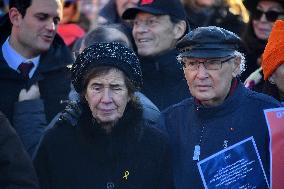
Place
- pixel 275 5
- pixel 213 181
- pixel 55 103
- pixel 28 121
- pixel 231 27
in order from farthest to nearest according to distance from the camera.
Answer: pixel 231 27
pixel 275 5
pixel 55 103
pixel 28 121
pixel 213 181

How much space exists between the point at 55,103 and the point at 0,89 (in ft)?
1.43

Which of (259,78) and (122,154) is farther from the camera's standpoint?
(259,78)

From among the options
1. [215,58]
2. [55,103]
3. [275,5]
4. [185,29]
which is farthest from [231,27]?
[215,58]

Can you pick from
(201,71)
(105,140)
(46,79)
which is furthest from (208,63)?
(46,79)

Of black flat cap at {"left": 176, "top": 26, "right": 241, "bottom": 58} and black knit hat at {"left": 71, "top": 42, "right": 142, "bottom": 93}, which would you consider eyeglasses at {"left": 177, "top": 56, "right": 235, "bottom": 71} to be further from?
black knit hat at {"left": 71, "top": 42, "right": 142, "bottom": 93}

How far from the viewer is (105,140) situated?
173 inches

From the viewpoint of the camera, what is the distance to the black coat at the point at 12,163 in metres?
3.84

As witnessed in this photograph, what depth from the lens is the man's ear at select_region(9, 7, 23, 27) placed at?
18.5 feet

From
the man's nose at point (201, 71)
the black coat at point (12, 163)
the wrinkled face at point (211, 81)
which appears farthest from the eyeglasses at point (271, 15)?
the black coat at point (12, 163)

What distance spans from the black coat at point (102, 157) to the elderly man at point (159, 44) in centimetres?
87

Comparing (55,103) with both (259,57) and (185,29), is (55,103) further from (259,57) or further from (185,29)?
(259,57)

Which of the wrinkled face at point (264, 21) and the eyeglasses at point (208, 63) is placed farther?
the wrinkled face at point (264, 21)

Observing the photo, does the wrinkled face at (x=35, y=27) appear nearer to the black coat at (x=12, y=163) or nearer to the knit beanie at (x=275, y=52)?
the black coat at (x=12, y=163)

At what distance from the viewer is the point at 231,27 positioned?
7219mm
